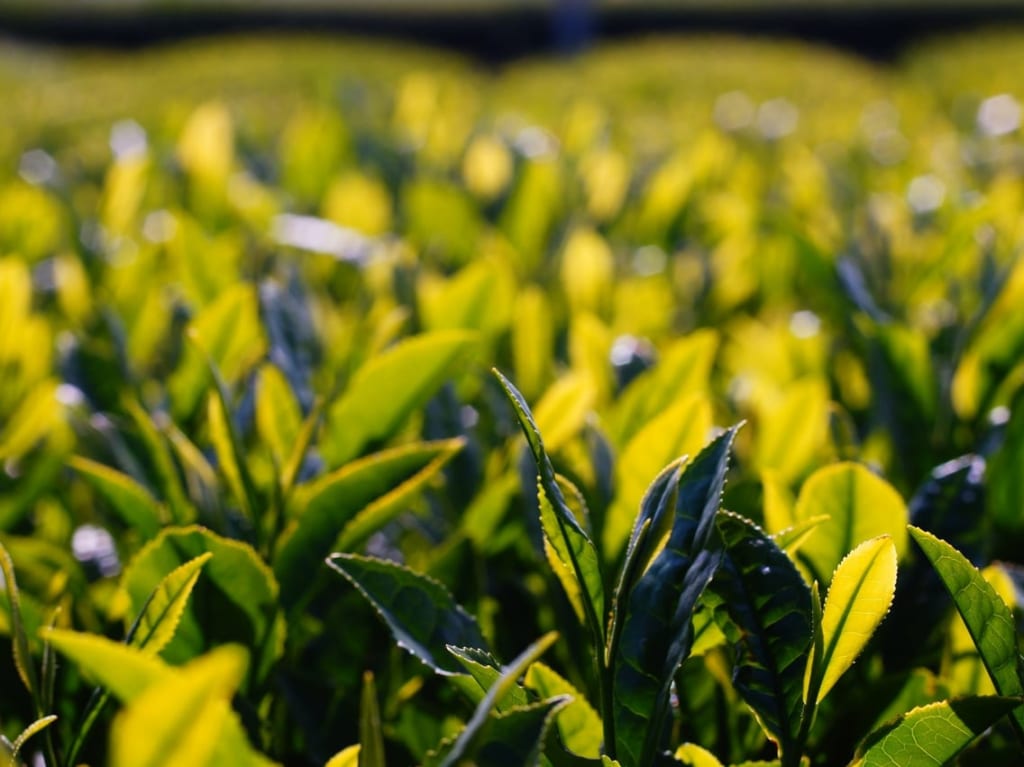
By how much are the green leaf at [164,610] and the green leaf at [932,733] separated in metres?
0.56

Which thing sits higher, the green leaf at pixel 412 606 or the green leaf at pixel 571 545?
the green leaf at pixel 571 545

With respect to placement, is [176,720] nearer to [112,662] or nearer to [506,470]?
[112,662]

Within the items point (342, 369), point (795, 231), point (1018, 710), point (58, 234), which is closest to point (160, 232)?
point (58, 234)

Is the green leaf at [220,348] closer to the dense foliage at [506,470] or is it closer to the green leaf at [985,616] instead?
the dense foliage at [506,470]

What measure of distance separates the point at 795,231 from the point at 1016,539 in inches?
26.8

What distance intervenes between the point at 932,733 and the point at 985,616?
0.10 meters

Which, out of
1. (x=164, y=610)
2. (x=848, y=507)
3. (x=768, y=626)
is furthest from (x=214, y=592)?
(x=848, y=507)

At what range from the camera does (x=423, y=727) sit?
1.24m

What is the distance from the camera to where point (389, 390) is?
139cm

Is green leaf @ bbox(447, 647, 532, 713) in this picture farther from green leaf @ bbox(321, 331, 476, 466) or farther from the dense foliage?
green leaf @ bbox(321, 331, 476, 466)

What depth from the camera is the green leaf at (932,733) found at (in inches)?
35.1

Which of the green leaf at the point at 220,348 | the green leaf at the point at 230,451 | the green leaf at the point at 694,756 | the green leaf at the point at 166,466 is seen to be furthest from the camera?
the green leaf at the point at 220,348

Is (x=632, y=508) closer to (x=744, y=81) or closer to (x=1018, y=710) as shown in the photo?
(x=1018, y=710)

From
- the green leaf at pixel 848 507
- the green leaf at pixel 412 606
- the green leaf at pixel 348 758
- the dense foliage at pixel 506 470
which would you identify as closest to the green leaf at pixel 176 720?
the dense foliage at pixel 506 470
